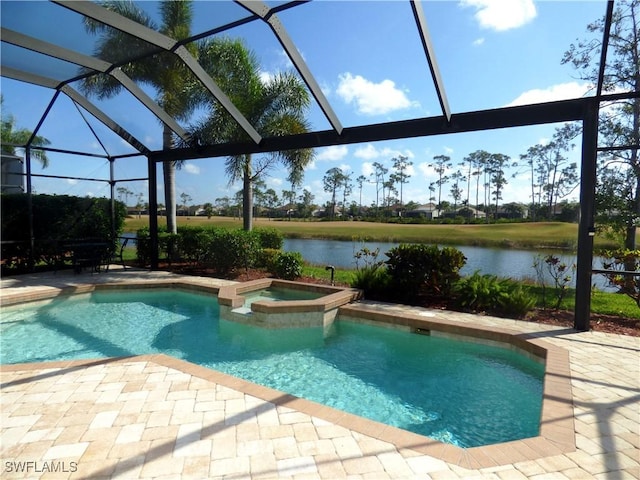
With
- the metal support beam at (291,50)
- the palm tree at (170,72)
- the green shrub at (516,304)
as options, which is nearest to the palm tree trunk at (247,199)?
the palm tree at (170,72)

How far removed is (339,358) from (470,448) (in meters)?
2.46

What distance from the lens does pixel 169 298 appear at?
305 inches

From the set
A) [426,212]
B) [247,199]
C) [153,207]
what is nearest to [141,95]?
[153,207]

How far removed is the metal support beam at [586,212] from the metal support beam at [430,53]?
1871 millimetres

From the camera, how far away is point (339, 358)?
4812 mm

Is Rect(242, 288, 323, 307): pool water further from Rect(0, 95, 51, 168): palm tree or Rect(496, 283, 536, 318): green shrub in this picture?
Rect(0, 95, 51, 168): palm tree

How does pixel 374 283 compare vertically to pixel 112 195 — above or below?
below

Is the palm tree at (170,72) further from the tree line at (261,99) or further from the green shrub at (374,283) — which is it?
the green shrub at (374,283)

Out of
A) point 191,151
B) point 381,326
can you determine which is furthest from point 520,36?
point 191,151

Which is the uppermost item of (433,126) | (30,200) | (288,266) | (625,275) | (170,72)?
(170,72)

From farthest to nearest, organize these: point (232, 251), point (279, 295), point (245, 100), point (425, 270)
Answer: point (245, 100)
point (232, 251)
point (279, 295)
point (425, 270)

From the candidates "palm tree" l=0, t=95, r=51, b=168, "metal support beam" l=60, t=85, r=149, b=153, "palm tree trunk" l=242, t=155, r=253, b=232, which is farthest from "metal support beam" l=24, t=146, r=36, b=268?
"palm tree trunk" l=242, t=155, r=253, b=232

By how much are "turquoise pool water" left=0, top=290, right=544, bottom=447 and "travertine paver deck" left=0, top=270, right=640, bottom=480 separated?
2.29ft

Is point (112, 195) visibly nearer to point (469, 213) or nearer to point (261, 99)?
point (261, 99)
